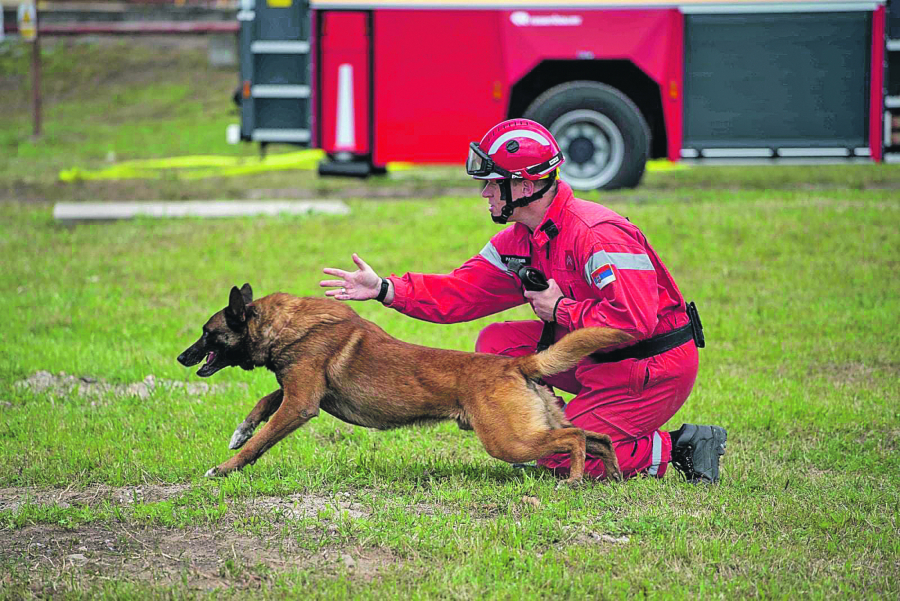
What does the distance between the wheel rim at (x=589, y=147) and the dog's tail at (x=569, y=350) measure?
6754 mm

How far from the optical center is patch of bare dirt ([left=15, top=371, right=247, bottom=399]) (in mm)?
6543

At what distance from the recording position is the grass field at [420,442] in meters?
3.80

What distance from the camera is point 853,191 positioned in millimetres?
11586

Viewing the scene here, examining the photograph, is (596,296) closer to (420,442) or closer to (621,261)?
(621,261)

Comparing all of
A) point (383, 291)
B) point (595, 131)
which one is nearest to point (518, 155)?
point (383, 291)

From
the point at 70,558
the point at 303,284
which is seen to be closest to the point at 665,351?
the point at 70,558

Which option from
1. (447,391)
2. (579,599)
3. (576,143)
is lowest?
(579,599)

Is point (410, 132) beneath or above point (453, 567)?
above

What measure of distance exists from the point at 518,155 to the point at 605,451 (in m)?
1.31

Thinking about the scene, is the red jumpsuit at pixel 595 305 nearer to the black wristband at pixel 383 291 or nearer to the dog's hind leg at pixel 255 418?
the black wristband at pixel 383 291

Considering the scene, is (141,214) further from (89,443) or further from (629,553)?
(629,553)

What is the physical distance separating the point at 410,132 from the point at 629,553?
26.2 feet

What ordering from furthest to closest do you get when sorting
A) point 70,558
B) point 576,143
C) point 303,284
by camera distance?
point 576,143, point 303,284, point 70,558

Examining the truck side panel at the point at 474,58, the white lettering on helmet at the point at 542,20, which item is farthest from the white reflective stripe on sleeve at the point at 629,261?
the white lettering on helmet at the point at 542,20
